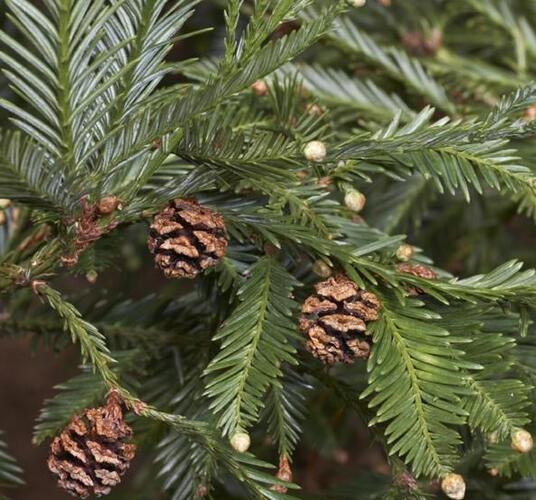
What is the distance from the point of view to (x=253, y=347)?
19.6 inches

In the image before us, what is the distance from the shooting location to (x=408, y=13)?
3.48ft

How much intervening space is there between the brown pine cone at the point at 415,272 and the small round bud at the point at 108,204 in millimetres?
185

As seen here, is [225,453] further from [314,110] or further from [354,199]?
[314,110]

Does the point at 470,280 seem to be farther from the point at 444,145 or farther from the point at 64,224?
the point at 64,224

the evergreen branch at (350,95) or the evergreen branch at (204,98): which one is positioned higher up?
the evergreen branch at (350,95)

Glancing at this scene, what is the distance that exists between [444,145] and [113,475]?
0.97ft

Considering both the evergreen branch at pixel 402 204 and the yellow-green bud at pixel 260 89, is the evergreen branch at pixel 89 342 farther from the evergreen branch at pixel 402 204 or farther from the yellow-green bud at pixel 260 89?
the evergreen branch at pixel 402 204

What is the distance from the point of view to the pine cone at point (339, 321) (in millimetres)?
505

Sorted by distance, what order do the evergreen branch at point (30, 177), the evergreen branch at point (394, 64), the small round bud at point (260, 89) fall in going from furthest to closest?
the evergreen branch at point (394, 64), the small round bud at point (260, 89), the evergreen branch at point (30, 177)

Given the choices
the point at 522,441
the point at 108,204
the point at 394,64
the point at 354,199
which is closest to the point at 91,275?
the point at 108,204

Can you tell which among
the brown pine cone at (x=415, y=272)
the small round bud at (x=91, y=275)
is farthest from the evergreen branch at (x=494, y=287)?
the small round bud at (x=91, y=275)

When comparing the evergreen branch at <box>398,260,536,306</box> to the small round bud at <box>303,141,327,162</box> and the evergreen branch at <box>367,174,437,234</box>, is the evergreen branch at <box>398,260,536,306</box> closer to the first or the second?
the small round bud at <box>303,141,327,162</box>

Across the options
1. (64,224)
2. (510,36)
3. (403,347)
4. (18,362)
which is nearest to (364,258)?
(403,347)

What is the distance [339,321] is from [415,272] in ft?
0.23
